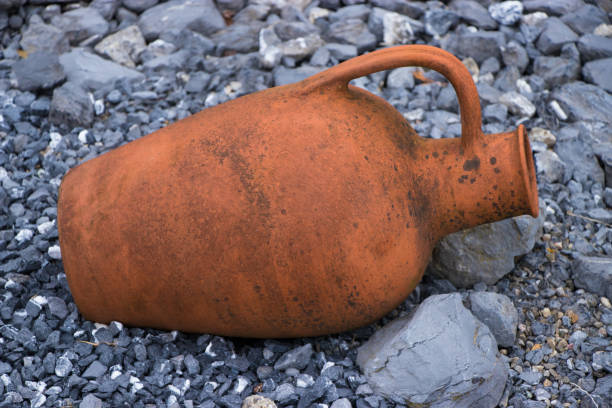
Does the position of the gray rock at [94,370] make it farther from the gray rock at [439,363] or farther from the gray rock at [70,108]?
the gray rock at [70,108]

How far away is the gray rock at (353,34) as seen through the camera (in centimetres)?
382

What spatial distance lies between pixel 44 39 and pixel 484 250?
2.93m

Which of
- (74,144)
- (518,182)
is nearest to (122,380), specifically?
(518,182)

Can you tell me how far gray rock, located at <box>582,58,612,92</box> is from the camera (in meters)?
3.43

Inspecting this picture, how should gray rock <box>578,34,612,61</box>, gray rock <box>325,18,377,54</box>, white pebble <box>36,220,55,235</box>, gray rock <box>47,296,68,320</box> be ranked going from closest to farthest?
gray rock <box>47,296,68,320</box>
white pebble <box>36,220,55,235</box>
gray rock <box>578,34,612,61</box>
gray rock <box>325,18,377,54</box>

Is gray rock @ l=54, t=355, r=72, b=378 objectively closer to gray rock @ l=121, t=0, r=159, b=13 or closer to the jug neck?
the jug neck

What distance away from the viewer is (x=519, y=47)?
11.8 ft

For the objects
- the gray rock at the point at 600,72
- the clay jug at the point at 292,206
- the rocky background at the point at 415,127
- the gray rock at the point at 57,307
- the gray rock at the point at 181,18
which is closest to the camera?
the clay jug at the point at 292,206

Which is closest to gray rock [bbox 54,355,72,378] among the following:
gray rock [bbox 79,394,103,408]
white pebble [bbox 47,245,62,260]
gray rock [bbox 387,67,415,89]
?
gray rock [bbox 79,394,103,408]

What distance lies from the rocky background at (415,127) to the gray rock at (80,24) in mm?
14

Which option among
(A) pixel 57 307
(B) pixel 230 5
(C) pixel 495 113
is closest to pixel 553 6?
(C) pixel 495 113

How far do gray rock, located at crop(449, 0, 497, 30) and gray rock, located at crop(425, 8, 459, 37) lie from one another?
75 millimetres

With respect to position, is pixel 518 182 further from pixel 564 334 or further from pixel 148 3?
pixel 148 3

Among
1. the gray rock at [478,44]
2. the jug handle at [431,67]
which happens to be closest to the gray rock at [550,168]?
the gray rock at [478,44]
